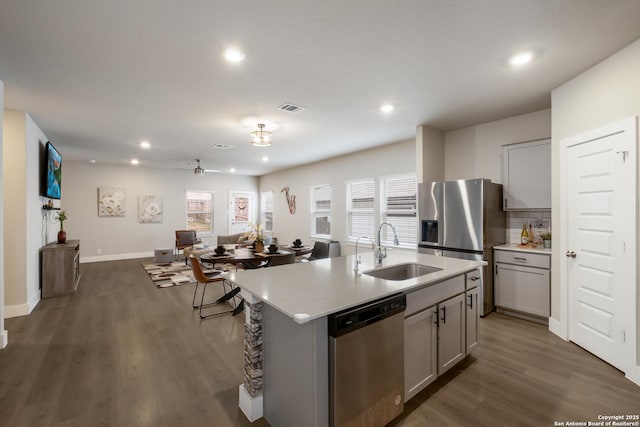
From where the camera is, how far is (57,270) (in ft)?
15.6

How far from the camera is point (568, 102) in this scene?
304 centimetres

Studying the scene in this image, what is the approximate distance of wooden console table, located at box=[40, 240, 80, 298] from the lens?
4.67 m

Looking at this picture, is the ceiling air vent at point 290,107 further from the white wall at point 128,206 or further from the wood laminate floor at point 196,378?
the white wall at point 128,206

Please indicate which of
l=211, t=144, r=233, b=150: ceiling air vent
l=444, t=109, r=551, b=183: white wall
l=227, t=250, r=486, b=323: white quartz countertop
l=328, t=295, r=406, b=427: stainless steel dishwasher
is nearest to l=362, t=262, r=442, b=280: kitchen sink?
l=227, t=250, r=486, b=323: white quartz countertop

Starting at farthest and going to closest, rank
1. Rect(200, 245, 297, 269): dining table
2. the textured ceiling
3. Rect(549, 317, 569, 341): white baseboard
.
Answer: Rect(200, 245, 297, 269): dining table
Rect(549, 317, 569, 341): white baseboard
the textured ceiling

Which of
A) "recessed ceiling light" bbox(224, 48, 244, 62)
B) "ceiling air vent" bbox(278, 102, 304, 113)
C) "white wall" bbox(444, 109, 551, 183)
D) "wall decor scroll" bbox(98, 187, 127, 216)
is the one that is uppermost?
"recessed ceiling light" bbox(224, 48, 244, 62)

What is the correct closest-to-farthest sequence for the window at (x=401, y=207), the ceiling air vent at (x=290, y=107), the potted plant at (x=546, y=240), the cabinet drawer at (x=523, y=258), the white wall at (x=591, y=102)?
the white wall at (x=591, y=102) < the cabinet drawer at (x=523, y=258) < the ceiling air vent at (x=290, y=107) < the potted plant at (x=546, y=240) < the window at (x=401, y=207)

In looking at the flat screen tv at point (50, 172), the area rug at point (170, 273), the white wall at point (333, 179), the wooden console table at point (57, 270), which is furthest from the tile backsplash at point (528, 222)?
the flat screen tv at point (50, 172)

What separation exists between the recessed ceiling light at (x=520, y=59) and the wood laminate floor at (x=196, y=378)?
2.69 meters

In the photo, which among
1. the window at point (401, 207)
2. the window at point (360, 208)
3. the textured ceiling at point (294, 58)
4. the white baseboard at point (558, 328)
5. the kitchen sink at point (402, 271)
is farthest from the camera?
the window at point (360, 208)

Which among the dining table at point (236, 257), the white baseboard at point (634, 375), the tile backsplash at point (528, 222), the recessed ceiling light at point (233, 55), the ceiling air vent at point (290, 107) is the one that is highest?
the recessed ceiling light at point (233, 55)

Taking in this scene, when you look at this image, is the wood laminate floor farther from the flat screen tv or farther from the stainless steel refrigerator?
the flat screen tv

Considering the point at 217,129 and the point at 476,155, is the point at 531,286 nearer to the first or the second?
the point at 476,155

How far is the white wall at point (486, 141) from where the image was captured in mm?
3861
